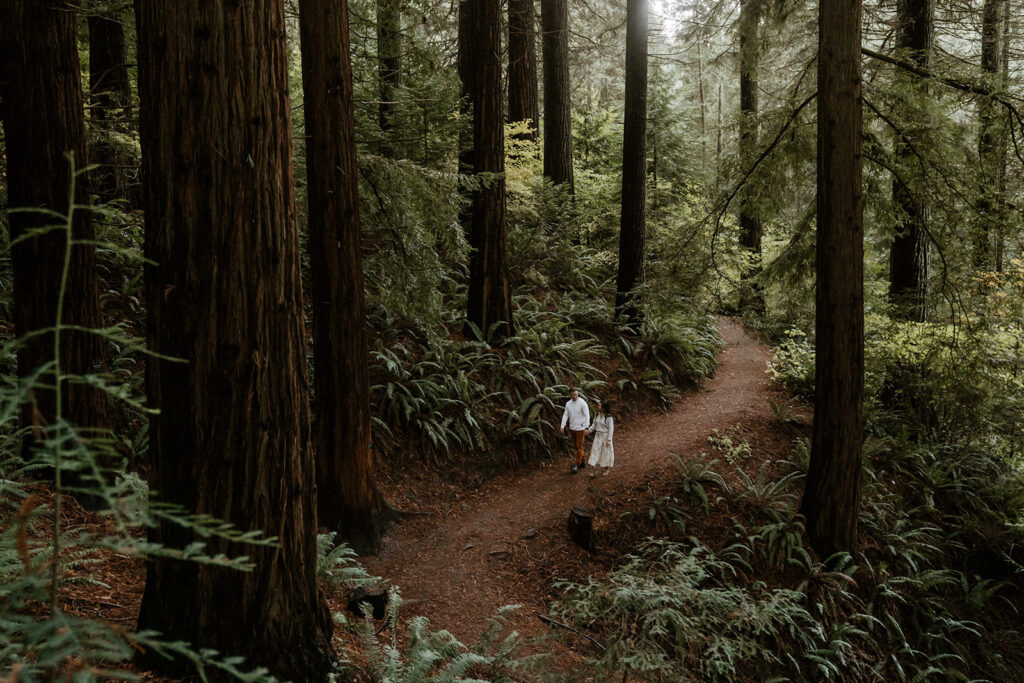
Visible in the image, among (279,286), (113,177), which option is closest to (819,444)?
(279,286)

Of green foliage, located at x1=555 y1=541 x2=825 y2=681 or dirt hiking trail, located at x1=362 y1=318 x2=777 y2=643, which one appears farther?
dirt hiking trail, located at x1=362 y1=318 x2=777 y2=643

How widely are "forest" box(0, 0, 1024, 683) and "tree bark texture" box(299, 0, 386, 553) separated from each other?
0.11 feet

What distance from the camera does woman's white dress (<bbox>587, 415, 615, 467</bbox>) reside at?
355 inches

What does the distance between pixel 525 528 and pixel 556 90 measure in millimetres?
10687

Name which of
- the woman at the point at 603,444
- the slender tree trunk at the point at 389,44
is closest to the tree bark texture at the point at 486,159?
the slender tree trunk at the point at 389,44

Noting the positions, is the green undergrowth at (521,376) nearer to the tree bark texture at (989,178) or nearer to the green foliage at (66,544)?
the green foliage at (66,544)

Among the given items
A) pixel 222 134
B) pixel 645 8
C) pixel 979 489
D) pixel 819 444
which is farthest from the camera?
pixel 645 8

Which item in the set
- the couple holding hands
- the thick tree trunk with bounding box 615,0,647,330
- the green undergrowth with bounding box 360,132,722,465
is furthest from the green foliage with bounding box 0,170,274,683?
the thick tree trunk with bounding box 615,0,647,330

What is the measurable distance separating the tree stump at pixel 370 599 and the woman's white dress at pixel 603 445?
4.67 m

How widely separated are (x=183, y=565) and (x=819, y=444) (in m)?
7.12

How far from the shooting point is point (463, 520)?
26.8ft

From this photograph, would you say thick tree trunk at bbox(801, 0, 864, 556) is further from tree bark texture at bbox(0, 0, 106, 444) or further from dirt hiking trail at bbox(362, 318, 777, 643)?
tree bark texture at bbox(0, 0, 106, 444)

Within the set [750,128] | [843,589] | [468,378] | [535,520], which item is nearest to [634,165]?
[750,128]

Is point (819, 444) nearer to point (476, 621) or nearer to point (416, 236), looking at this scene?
point (476, 621)
